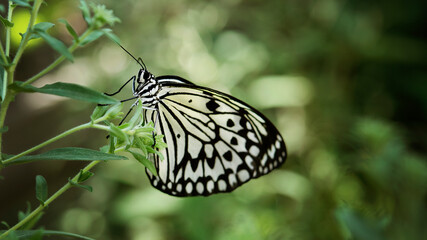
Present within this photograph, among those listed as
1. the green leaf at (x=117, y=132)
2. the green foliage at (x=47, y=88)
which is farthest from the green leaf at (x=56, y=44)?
the green leaf at (x=117, y=132)

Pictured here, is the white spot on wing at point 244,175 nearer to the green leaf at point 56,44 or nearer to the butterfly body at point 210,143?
the butterfly body at point 210,143

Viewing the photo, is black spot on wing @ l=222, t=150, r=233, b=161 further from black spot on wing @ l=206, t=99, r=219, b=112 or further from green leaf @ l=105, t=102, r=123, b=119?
green leaf @ l=105, t=102, r=123, b=119

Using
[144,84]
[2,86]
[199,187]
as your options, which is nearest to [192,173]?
[199,187]

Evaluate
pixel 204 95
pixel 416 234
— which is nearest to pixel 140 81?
pixel 204 95

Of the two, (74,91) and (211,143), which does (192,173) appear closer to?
(211,143)

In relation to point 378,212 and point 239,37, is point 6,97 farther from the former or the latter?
point 239,37

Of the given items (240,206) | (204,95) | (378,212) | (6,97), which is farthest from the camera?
(240,206)
